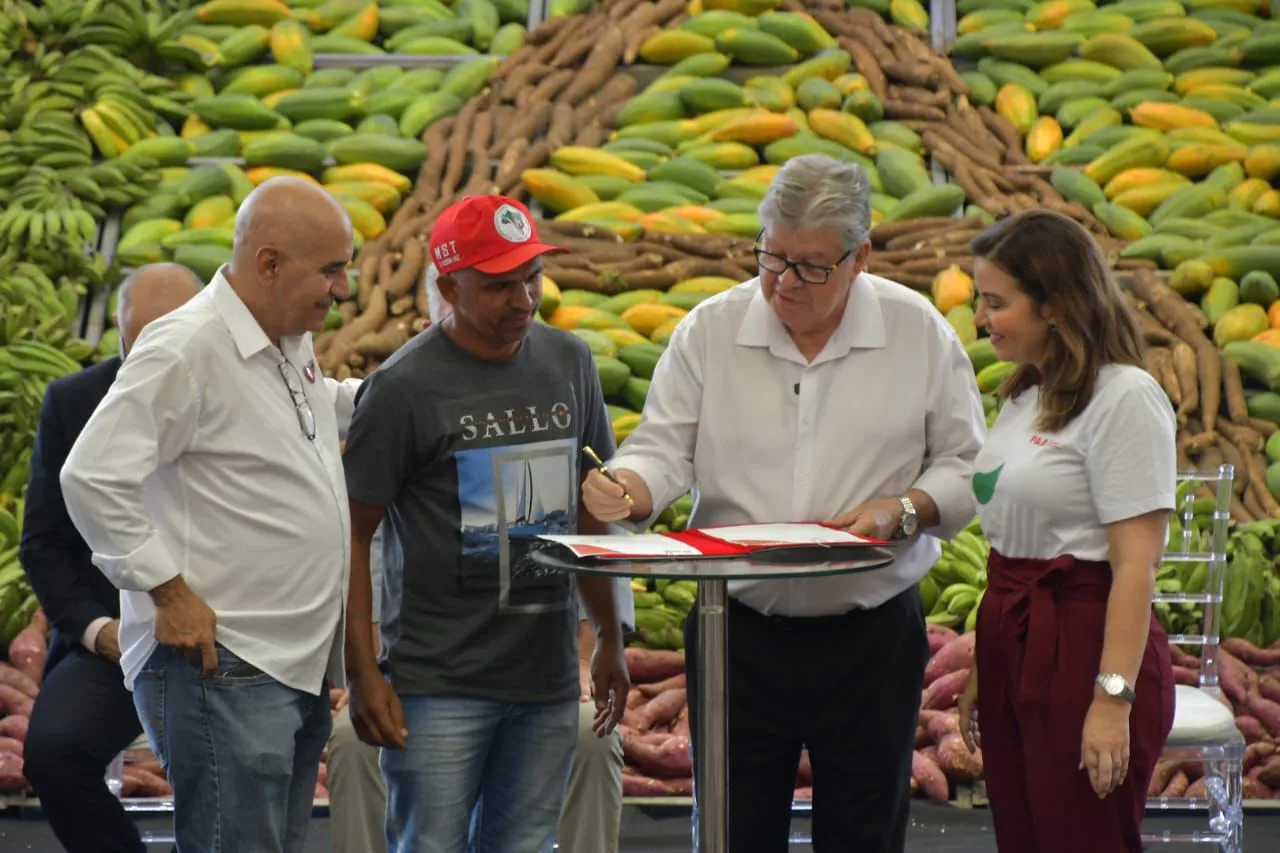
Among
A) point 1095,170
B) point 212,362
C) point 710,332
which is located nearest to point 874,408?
point 710,332

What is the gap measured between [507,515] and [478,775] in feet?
1.32

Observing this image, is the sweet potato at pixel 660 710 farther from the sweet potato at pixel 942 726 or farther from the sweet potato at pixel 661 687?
the sweet potato at pixel 942 726

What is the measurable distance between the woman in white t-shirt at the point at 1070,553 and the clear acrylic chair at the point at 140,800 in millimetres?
1744

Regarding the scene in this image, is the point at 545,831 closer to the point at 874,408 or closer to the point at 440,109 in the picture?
the point at 874,408

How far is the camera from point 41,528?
3203 millimetres

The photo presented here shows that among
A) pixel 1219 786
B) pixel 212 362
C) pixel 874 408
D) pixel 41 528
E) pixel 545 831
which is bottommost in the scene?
pixel 1219 786

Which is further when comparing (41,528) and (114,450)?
(41,528)

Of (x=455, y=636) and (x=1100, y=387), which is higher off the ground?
(x=1100, y=387)

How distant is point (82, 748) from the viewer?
123 inches

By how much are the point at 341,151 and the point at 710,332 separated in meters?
3.51

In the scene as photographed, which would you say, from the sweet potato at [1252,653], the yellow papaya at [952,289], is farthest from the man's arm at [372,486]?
the yellow papaya at [952,289]

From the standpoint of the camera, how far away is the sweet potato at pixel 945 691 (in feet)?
14.0

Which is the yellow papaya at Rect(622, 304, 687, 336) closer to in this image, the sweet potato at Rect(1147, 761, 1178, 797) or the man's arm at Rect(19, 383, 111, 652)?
the sweet potato at Rect(1147, 761, 1178, 797)

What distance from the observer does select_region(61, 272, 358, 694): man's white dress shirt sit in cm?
222
